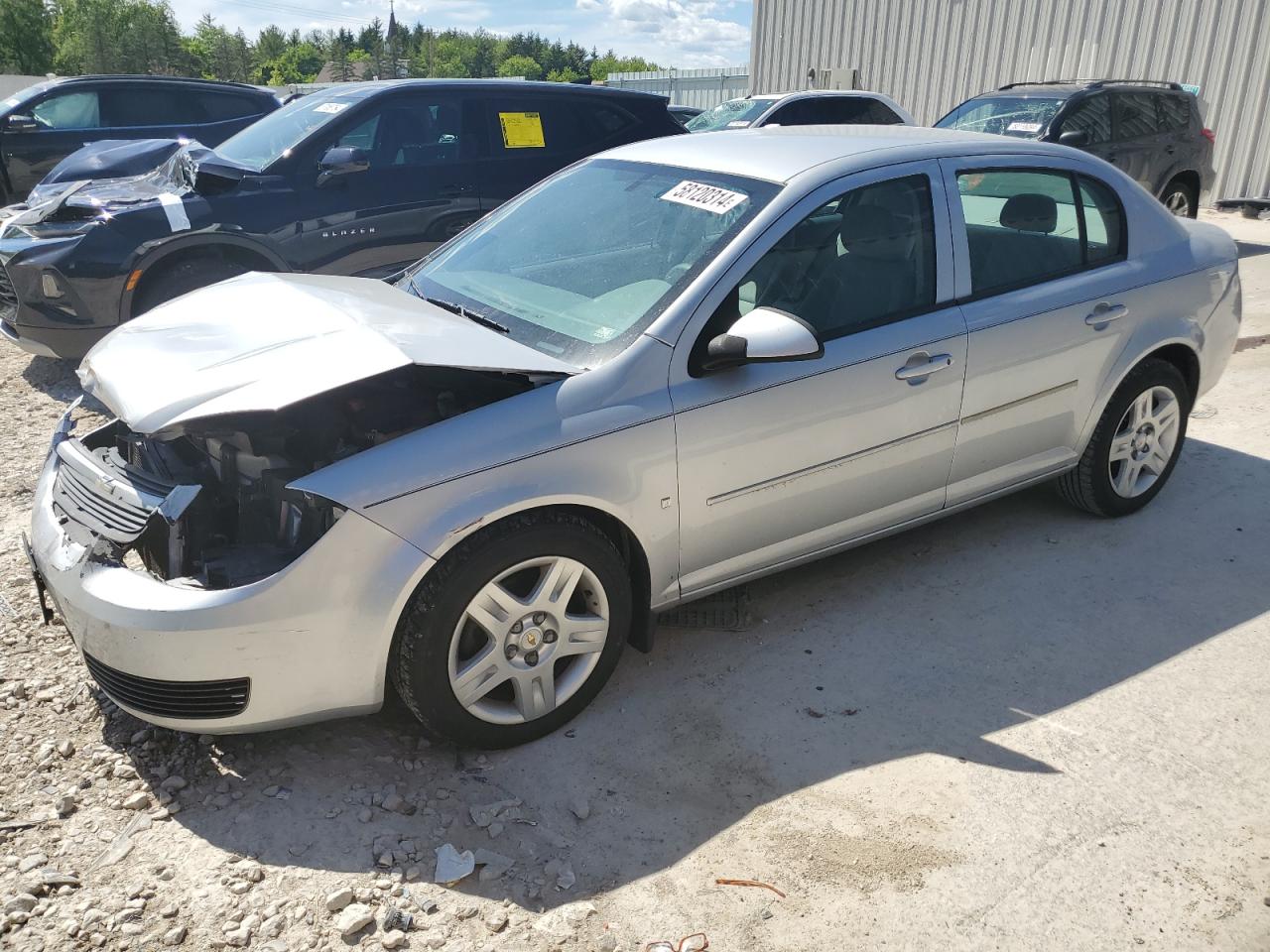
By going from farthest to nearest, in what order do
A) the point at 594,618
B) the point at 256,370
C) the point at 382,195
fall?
the point at 382,195
the point at 594,618
the point at 256,370

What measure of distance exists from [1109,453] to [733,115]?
8.56 metres

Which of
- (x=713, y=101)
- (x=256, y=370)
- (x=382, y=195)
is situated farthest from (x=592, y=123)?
(x=713, y=101)

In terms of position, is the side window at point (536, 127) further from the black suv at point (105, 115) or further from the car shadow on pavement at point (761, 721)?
the car shadow on pavement at point (761, 721)

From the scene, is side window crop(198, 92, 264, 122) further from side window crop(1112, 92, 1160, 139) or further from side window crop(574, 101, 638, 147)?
side window crop(1112, 92, 1160, 139)

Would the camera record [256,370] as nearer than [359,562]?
No

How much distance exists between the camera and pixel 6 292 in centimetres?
611

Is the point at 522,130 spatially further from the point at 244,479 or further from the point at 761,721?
the point at 761,721

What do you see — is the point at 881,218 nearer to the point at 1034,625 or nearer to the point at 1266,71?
the point at 1034,625

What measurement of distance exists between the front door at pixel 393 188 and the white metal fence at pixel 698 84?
20.5 metres

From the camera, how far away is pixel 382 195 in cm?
625

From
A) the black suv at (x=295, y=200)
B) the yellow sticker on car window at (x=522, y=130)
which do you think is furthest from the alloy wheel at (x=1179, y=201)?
the yellow sticker on car window at (x=522, y=130)

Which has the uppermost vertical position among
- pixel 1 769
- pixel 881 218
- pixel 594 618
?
pixel 881 218

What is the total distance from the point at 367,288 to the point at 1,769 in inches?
74.4

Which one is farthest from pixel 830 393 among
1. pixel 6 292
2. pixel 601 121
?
pixel 6 292
